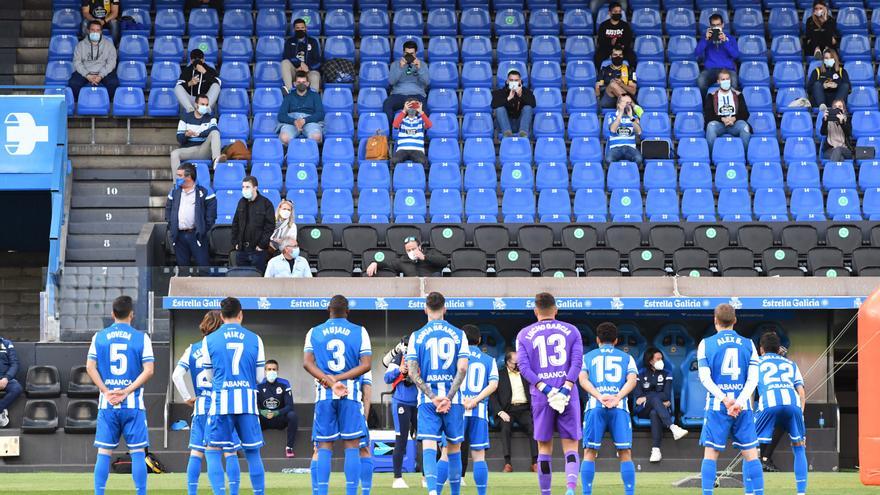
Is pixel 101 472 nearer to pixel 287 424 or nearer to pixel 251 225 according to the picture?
pixel 287 424

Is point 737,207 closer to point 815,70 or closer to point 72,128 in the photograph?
point 815,70

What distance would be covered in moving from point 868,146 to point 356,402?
43.5 ft

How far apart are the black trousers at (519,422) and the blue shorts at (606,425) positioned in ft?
19.3

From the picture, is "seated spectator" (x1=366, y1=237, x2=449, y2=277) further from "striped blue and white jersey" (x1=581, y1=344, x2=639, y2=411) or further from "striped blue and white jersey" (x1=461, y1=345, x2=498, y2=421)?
"striped blue and white jersey" (x1=581, y1=344, x2=639, y2=411)

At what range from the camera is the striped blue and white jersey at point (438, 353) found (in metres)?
13.0

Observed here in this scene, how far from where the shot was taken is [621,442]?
533 inches

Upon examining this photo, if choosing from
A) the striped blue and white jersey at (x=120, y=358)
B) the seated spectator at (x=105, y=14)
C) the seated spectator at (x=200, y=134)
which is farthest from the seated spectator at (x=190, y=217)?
the striped blue and white jersey at (x=120, y=358)

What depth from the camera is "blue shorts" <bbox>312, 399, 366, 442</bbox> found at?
12.9 meters

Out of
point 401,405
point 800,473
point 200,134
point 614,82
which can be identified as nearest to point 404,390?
point 401,405

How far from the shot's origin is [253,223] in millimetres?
19953

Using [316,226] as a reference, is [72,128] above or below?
above

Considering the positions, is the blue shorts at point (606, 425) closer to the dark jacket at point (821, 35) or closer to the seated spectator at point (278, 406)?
the seated spectator at point (278, 406)

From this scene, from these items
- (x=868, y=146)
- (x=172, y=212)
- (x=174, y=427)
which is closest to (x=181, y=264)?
(x=172, y=212)

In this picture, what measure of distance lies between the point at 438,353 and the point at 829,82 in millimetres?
13704
